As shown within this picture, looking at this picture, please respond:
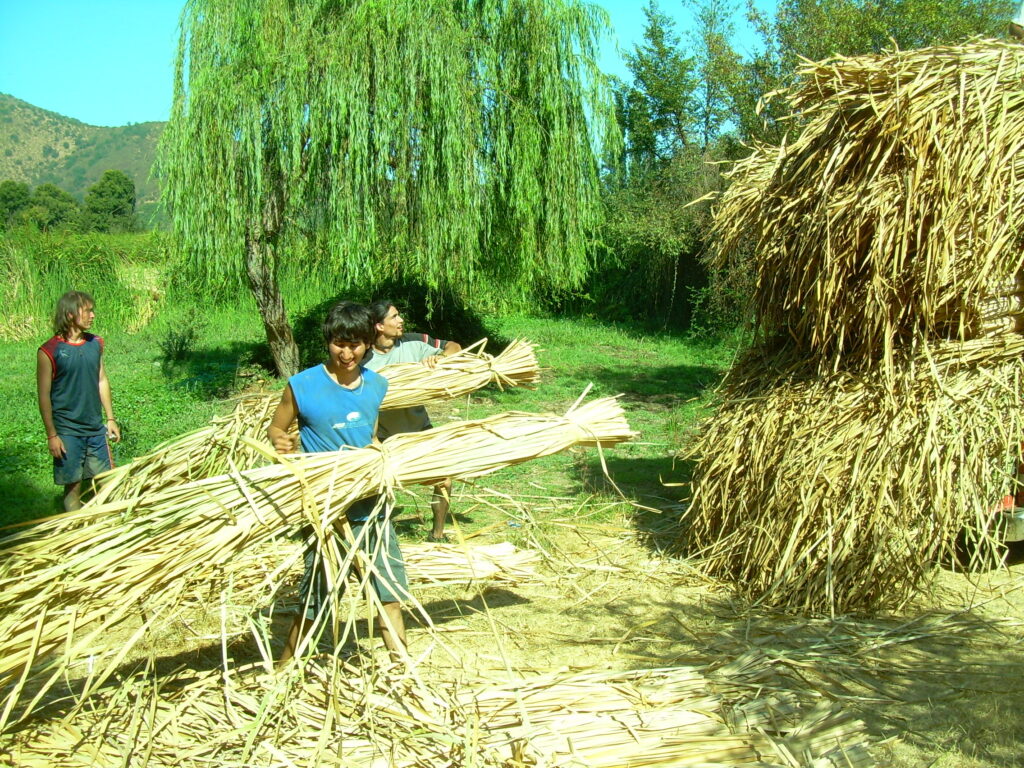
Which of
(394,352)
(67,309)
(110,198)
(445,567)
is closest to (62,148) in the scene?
(110,198)

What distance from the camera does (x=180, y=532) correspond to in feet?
10.1

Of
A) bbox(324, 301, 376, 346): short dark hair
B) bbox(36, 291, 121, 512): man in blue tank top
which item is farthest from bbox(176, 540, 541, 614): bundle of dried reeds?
bbox(324, 301, 376, 346): short dark hair

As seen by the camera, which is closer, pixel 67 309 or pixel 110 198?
pixel 67 309

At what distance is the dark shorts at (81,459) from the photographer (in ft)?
16.5

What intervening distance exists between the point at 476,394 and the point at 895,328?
7.53 meters

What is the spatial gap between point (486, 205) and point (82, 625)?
7.78m

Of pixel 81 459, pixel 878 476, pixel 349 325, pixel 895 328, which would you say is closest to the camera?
pixel 349 325

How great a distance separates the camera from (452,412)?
988 centimetres

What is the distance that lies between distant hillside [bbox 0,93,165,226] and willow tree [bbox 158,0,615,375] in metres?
91.3

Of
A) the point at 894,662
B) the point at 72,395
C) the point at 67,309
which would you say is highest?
the point at 67,309

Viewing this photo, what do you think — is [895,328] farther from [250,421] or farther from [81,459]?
[81,459]

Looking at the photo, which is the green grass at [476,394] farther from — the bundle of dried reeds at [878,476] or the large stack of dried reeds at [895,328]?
the large stack of dried reeds at [895,328]

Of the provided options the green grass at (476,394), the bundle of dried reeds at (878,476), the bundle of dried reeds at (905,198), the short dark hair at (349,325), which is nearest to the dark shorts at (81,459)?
the green grass at (476,394)

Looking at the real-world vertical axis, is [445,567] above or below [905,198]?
below
